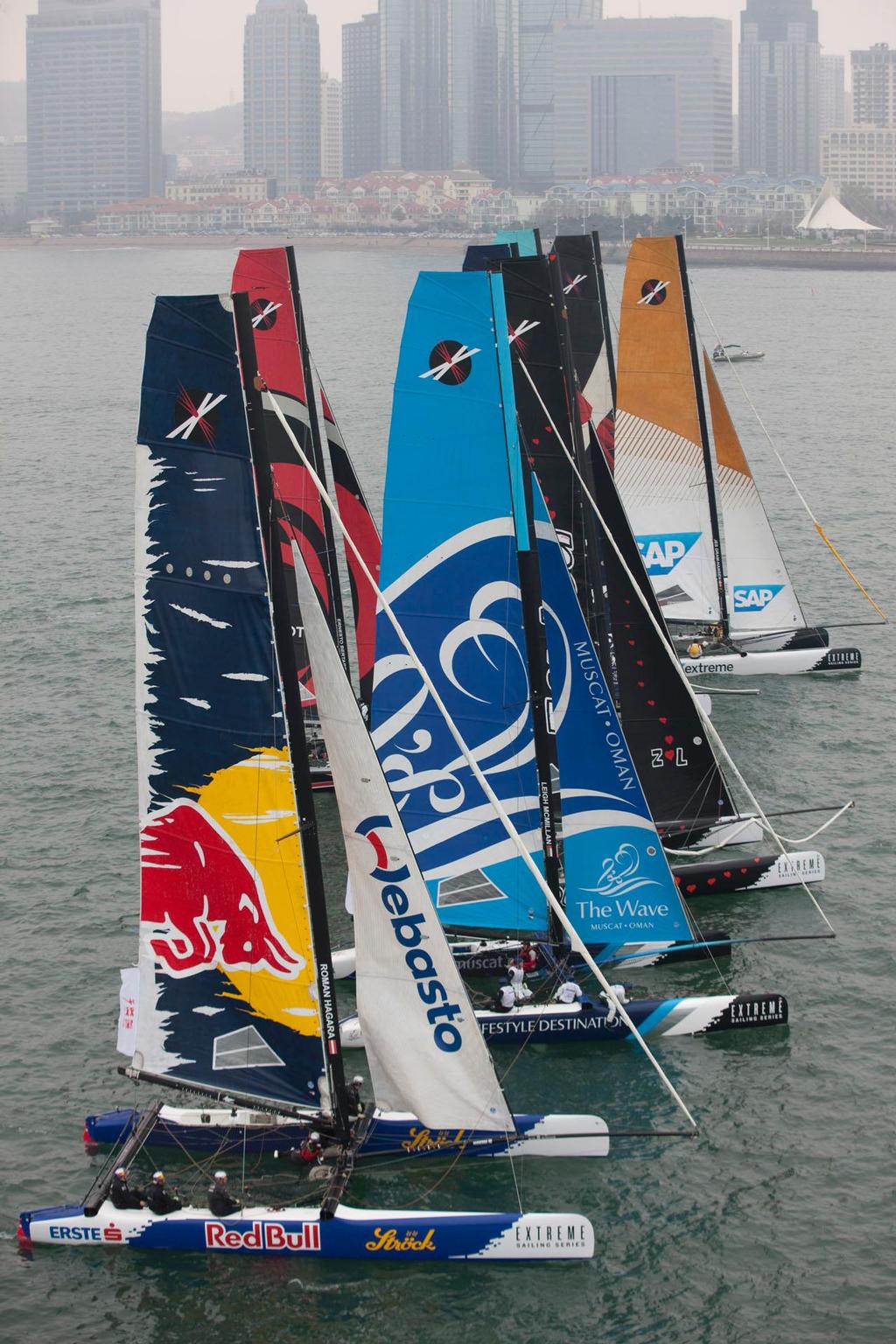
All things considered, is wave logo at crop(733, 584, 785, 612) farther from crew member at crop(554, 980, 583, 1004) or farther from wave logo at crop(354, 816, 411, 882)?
wave logo at crop(354, 816, 411, 882)

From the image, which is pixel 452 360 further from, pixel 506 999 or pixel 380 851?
pixel 506 999

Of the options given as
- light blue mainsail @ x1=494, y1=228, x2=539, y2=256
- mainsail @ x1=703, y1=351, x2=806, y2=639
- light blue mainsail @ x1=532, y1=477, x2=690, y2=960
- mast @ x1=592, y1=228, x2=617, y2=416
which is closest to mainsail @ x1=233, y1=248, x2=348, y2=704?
light blue mainsail @ x1=494, y1=228, x2=539, y2=256

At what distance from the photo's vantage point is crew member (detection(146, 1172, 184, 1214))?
66.0 ft

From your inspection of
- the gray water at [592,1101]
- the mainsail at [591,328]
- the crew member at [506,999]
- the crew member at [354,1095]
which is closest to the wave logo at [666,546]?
the mainsail at [591,328]

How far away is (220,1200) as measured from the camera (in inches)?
784

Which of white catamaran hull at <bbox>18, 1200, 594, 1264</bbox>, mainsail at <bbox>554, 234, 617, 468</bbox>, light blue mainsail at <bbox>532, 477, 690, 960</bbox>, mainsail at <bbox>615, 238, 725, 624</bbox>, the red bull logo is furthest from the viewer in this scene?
mainsail at <bbox>615, 238, 725, 624</bbox>

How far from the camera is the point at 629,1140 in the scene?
2266 centimetres

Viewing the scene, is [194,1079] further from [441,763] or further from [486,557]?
[486,557]

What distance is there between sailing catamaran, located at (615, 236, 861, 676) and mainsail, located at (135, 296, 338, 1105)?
21651 mm

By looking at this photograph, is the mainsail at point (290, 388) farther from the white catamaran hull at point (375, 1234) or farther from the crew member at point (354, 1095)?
the white catamaran hull at point (375, 1234)

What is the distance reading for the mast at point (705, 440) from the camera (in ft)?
130

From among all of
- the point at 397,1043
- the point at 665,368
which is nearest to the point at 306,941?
the point at 397,1043

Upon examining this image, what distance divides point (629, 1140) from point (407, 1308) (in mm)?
4325

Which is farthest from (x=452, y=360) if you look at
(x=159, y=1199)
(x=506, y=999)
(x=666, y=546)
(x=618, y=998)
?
(x=666, y=546)
